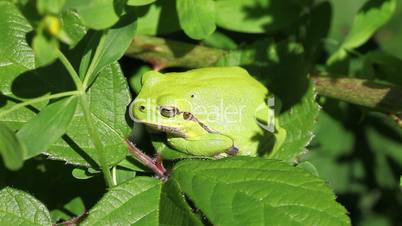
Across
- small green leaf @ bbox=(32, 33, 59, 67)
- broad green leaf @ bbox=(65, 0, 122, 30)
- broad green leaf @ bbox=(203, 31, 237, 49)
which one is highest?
small green leaf @ bbox=(32, 33, 59, 67)

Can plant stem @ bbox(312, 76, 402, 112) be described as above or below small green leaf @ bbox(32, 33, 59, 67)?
below

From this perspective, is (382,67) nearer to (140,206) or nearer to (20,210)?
(140,206)

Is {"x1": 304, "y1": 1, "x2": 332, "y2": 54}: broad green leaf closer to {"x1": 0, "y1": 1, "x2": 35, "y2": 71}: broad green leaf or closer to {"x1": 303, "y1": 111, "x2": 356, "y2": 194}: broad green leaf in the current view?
{"x1": 303, "y1": 111, "x2": 356, "y2": 194}: broad green leaf

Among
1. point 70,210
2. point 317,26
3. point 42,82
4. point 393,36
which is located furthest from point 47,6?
point 393,36

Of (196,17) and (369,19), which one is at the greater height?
(196,17)

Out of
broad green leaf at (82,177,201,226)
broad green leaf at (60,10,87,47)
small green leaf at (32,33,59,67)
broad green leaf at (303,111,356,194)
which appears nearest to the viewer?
small green leaf at (32,33,59,67)

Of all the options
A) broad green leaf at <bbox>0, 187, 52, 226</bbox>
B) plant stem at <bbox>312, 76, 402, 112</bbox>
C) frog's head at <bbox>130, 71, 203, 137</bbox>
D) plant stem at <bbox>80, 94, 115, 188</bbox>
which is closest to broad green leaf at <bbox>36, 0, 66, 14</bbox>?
plant stem at <bbox>80, 94, 115, 188</bbox>
